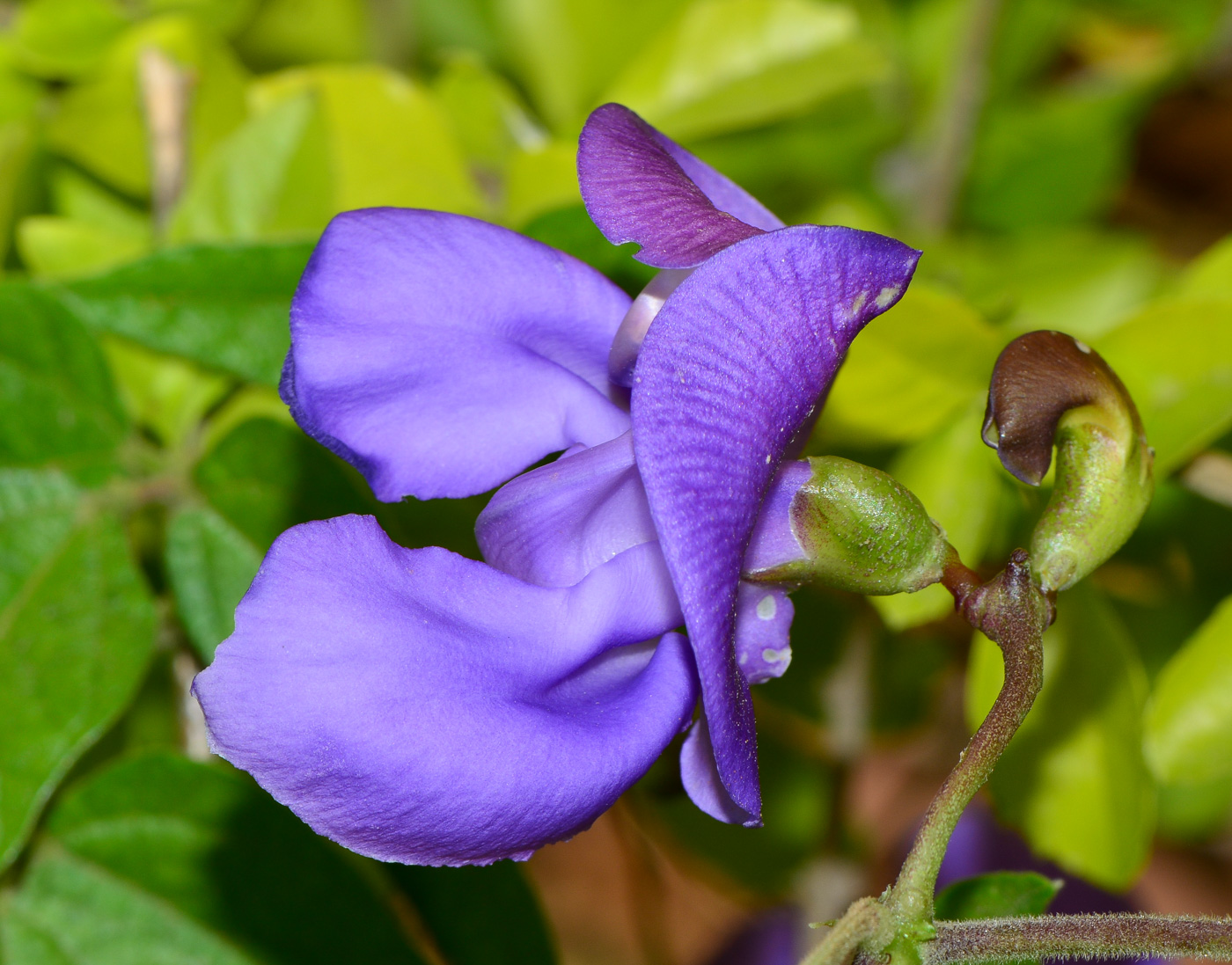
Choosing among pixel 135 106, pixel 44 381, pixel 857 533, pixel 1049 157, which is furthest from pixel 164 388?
pixel 1049 157

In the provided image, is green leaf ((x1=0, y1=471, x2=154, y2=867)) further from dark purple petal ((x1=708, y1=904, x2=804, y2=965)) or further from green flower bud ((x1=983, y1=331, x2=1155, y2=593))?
dark purple petal ((x1=708, y1=904, x2=804, y2=965))

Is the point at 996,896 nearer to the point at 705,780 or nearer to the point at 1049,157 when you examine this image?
the point at 705,780

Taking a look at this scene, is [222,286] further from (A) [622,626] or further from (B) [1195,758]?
(B) [1195,758]

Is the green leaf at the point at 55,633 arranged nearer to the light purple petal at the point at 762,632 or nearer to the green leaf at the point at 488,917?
the green leaf at the point at 488,917

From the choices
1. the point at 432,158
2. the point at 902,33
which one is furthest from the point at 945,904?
the point at 902,33

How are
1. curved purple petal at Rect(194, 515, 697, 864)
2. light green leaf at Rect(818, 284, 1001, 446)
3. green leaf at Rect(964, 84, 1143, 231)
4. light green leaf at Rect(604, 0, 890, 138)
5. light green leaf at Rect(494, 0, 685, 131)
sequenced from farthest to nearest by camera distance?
1. green leaf at Rect(964, 84, 1143, 231)
2. light green leaf at Rect(494, 0, 685, 131)
3. light green leaf at Rect(604, 0, 890, 138)
4. light green leaf at Rect(818, 284, 1001, 446)
5. curved purple petal at Rect(194, 515, 697, 864)

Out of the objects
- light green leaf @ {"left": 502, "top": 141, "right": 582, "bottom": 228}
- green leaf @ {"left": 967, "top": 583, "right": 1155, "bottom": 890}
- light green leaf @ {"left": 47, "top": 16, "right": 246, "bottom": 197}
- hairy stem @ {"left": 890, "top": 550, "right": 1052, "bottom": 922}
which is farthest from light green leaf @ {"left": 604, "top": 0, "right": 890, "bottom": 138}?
hairy stem @ {"left": 890, "top": 550, "right": 1052, "bottom": 922}
